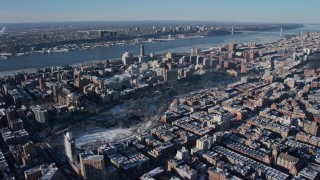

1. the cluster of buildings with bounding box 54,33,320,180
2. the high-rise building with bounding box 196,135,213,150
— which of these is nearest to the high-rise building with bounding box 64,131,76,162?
the cluster of buildings with bounding box 54,33,320,180

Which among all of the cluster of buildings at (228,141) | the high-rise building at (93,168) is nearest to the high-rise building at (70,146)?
the cluster of buildings at (228,141)

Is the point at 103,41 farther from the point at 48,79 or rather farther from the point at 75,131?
the point at 75,131

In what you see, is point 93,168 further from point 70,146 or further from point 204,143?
point 204,143

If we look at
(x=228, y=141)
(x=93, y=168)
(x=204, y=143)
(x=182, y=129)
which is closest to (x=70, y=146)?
(x=93, y=168)

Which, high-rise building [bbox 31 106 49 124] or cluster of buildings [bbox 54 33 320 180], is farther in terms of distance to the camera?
high-rise building [bbox 31 106 49 124]

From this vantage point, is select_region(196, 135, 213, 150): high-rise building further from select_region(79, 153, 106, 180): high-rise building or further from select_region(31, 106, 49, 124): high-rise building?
select_region(31, 106, 49, 124): high-rise building

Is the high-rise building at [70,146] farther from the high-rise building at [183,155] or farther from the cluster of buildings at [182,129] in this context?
the high-rise building at [183,155]

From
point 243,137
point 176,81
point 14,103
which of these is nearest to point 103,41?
point 176,81

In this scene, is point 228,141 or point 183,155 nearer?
point 183,155

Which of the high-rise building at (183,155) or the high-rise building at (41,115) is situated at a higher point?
the high-rise building at (41,115)

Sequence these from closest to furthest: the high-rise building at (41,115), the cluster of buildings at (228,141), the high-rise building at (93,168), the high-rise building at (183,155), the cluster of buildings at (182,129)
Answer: the high-rise building at (93,168)
the cluster of buildings at (228,141)
the cluster of buildings at (182,129)
the high-rise building at (183,155)
the high-rise building at (41,115)
